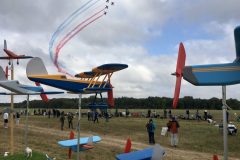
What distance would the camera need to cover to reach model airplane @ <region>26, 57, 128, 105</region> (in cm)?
1596

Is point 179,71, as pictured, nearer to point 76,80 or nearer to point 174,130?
point 76,80

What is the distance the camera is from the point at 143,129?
3575 centimetres

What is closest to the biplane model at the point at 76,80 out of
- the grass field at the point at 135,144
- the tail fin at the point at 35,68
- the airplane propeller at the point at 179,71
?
the tail fin at the point at 35,68

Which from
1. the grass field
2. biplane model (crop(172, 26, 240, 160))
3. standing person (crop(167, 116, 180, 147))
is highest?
biplane model (crop(172, 26, 240, 160))

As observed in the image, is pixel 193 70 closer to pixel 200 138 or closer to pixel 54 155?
pixel 54 155

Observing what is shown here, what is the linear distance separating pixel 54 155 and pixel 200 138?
13714 millimetres

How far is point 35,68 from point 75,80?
1953mm

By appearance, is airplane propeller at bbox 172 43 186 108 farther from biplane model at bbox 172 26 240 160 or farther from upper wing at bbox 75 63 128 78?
upper wing at bbox 75 63 128 78

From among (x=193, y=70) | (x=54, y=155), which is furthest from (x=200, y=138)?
(x=193, y=70)

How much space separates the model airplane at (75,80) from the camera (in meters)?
16.0

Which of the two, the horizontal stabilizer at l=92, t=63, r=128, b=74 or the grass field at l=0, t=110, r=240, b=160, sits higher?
the horizontal stabilizer at l=92, t=63, r=128, b=74

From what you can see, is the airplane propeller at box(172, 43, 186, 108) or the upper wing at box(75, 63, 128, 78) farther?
the upper wing at box(75, 63, 128, 78)

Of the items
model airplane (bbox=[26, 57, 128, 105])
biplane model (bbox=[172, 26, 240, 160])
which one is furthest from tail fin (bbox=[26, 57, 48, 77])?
biplane model (bbox=[172, 26, 240, 160])

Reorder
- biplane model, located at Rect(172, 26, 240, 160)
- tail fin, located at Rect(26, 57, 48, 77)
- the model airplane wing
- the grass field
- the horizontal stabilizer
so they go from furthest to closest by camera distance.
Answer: the grass field
the model airplane wing
tail fin, located at Rect(26, 57, 48, 77)
the horizontal stabilizer
biplane model, located at Rect(172, 26, 240, 160)
